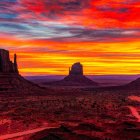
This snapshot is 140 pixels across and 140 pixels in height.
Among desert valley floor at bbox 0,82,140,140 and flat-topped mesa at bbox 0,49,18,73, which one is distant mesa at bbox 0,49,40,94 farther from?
desert valley floor at bbox 0,82,140,140

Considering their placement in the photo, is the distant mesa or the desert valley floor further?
the distant mesa

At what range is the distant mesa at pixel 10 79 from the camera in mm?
109688

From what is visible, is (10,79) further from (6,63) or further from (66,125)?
(66,125)

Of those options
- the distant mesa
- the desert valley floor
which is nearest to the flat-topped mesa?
the distant mesa

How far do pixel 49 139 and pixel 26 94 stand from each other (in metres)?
74.1

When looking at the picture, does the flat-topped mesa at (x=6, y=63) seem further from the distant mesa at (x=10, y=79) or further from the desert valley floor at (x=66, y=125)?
the desert valley floor at (x=66, y=125)

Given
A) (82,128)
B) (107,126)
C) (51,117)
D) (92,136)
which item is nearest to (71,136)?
(92,136)

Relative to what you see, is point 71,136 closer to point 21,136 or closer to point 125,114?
point 21,136

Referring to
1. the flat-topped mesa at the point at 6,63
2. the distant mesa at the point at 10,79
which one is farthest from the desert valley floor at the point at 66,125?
the flat-topped mesa at the point at 6,63

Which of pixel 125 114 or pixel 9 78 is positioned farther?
pixel 9 78

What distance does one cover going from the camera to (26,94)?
111 m

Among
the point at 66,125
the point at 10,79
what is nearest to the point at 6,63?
the point at 10,79

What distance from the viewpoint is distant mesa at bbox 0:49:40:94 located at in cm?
10969

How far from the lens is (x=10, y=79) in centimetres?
11356
